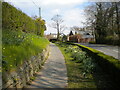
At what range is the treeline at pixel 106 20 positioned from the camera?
82.2 feet

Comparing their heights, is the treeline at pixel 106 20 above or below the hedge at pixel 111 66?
above

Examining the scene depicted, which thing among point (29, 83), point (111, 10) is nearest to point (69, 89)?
point (29, 83)

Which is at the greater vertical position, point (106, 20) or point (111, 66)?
point (106, 20)

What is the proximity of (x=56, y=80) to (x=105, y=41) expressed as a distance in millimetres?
27039

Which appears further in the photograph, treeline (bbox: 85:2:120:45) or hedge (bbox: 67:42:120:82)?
treeline (bbox: 85:2:120:45)

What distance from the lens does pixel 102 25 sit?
29797 mm

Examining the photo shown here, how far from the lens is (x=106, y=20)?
28.6 metres

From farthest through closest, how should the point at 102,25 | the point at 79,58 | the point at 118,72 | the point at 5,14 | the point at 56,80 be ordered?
the point at 102,25 → the point at 79,58 → the point at 5,14 → the point at 56,80 → the point at 118,72

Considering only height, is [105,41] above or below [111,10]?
below

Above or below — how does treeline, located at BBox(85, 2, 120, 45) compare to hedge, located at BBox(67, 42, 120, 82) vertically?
above

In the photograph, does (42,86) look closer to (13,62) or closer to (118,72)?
(13,62)

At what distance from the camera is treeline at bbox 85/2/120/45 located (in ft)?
82.2

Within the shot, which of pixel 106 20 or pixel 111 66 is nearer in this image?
pixel 111 66

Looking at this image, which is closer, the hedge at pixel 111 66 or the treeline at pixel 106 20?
the hedge at pixel 111 66
